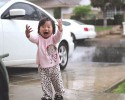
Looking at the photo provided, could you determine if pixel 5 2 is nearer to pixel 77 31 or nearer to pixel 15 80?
pixel 15 80

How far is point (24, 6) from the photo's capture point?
30.4 feet

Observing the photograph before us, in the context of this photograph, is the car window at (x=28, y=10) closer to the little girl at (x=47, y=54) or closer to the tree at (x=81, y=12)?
the little girl at (x=47, y=54)

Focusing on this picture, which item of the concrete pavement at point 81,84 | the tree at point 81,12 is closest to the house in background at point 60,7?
the tree at point 81,12

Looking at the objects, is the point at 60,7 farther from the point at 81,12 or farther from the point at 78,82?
the point at 78,82

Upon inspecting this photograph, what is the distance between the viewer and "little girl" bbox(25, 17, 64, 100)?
20.8 feet

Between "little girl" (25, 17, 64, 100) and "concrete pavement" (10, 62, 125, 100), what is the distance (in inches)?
16.7

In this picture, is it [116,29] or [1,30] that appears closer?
[1,30]

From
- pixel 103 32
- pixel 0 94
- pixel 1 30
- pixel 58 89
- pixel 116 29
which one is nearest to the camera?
pixel 0 94

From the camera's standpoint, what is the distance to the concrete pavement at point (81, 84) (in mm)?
6828

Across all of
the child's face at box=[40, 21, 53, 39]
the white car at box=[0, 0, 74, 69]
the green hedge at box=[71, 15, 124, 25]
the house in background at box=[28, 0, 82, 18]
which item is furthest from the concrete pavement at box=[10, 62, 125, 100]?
the house in background at box=[28, 0, 82, 18]

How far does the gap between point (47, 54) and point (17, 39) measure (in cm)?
232

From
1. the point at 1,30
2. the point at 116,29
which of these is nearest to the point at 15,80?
the point at 1,30

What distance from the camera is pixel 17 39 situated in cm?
855

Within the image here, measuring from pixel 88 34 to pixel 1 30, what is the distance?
48.2 ft
